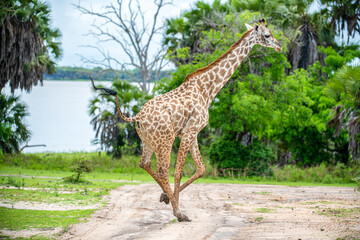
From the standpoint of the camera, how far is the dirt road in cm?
644

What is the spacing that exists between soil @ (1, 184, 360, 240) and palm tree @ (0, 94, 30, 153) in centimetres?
1034

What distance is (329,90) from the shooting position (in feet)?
49.8

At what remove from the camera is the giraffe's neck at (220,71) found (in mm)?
8727

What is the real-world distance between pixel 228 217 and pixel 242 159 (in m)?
10.1

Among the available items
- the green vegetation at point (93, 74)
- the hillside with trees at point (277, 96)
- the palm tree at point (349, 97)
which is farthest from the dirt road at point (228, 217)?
the green vegetation at point (93, 74)

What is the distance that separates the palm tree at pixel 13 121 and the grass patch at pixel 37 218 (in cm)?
1293

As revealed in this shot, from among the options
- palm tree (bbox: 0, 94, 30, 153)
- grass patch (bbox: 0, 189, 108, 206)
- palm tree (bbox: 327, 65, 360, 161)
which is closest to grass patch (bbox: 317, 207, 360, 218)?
grass patch (bbox: 0, 189, 108, 206)

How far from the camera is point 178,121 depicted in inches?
315

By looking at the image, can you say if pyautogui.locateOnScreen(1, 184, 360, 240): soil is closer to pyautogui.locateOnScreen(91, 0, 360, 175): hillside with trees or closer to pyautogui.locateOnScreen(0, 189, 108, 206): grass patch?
pyautogui.locateOnScreen(0, 189, 108, 206): grass patch

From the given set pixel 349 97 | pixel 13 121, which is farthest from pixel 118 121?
pixel 349 97

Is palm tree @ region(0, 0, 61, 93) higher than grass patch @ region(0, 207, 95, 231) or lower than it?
higher

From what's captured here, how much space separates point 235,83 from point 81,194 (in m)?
9.68

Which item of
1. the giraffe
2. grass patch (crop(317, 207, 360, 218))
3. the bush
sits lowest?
the bush

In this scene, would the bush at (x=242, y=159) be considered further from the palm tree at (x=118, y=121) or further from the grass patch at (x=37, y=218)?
the grass patch at (x=37, y=218)
